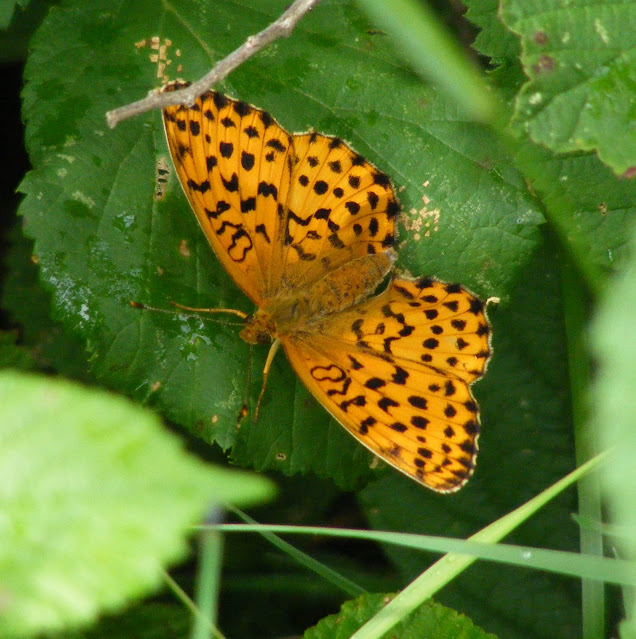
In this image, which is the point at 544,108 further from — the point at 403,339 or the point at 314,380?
the point at 314,380

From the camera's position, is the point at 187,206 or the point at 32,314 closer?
the point at 187,206

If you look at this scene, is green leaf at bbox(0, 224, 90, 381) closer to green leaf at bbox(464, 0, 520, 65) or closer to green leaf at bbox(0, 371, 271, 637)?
green leaf at bbox(464, 0, 520, 65)

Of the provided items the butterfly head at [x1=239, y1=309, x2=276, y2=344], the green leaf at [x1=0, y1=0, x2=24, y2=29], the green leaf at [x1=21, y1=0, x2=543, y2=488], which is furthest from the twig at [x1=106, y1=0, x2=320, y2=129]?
the butterfly head at [x1=239, y1=309, x2=276, y2=344]

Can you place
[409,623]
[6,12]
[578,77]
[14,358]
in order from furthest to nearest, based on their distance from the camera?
[14,358] < [6,12] < [409,623] < [578,77]

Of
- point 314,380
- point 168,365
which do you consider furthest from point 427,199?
point 168,365

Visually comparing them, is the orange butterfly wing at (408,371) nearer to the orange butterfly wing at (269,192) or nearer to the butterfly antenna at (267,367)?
the butterfly antenna at (267,367)

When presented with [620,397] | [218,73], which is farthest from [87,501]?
[218,73]

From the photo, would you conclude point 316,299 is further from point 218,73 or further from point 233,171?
point 218,73
